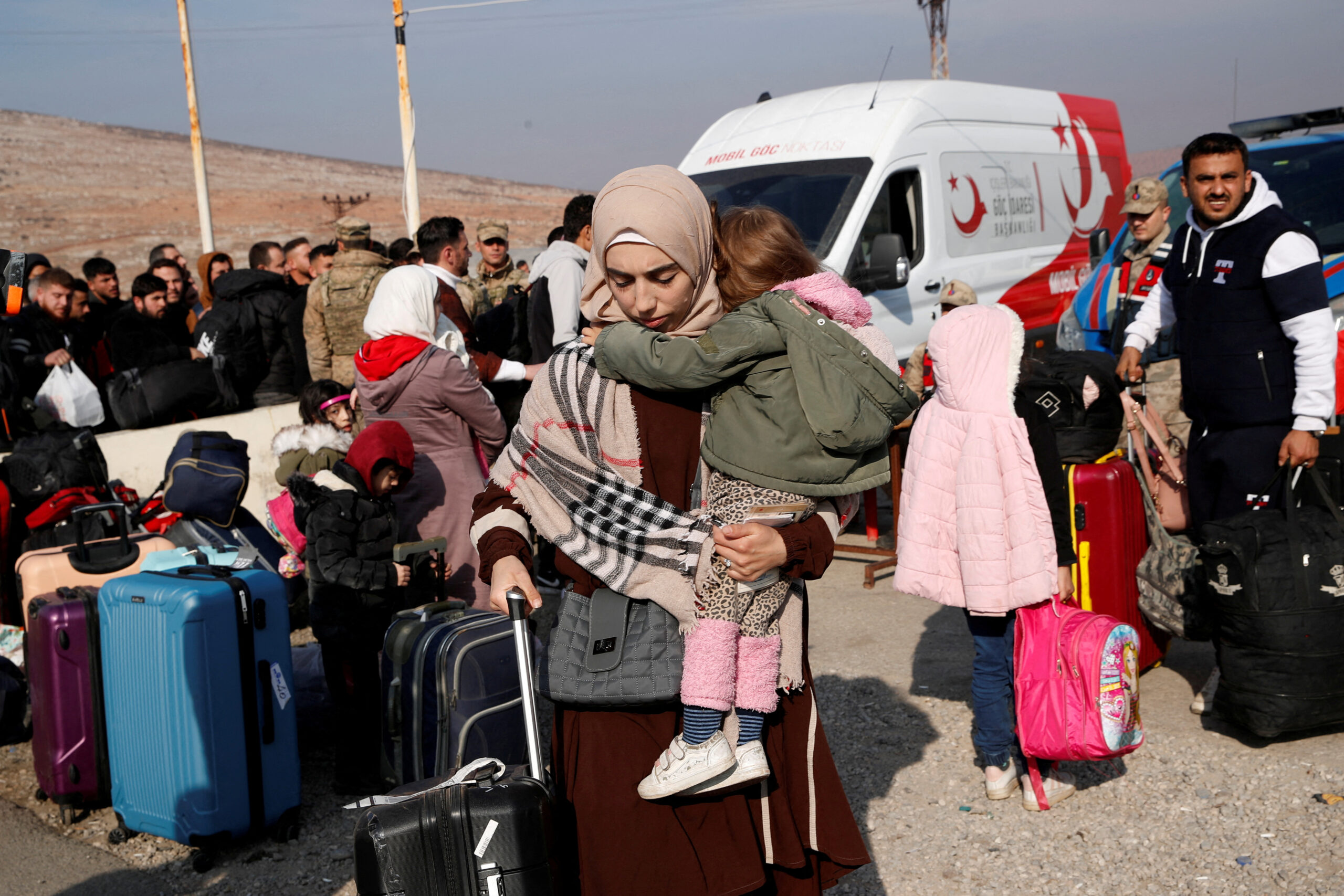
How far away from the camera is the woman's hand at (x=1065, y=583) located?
3793 millimetres

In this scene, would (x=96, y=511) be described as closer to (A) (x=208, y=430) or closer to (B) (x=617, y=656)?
(A) (x=208, y=430)

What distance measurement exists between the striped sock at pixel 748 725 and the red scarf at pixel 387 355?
3.16 metres

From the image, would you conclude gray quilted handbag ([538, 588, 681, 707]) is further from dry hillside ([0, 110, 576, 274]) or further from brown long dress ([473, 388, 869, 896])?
dry hillside ([0, 110, 576, 274])

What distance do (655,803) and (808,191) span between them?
21.5ft

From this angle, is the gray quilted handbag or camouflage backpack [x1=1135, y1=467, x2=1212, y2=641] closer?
the gray quilted handbag

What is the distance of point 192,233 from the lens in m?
47.3

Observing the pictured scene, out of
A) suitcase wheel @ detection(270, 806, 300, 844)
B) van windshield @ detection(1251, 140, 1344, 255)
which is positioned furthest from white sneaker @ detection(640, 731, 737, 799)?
van windshield @ detection(1251, 140, 1344, 255)

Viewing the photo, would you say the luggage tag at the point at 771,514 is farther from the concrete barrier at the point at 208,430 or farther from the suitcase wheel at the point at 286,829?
the concrete barrier at the point at 208,430

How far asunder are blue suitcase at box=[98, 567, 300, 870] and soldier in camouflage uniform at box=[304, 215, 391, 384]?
10.4 feet

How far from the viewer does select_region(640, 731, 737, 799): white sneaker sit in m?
2.12

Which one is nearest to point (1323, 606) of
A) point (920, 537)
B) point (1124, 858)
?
point (1124, 858)

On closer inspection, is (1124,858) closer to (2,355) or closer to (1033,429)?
(1033,429)

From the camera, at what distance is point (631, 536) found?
217 cm

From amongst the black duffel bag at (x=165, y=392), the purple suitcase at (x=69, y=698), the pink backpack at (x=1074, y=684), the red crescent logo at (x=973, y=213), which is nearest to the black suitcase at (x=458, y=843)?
the pink backpack at (x=1074, y=684)
